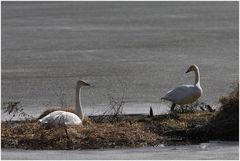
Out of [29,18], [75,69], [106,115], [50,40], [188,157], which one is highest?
[29,18]

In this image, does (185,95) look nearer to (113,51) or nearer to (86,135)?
(86,135)

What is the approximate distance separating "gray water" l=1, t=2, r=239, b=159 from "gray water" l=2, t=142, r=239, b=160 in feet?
0.04

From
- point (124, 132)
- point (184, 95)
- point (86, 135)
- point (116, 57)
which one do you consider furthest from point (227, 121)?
point (116, 57)

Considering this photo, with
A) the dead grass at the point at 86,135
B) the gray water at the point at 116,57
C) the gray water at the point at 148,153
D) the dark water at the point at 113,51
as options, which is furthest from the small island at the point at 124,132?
the dark water at the point at 113,51

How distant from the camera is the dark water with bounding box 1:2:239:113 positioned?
578 inches

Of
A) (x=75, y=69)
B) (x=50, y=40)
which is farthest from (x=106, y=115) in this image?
(x=50, y=40)

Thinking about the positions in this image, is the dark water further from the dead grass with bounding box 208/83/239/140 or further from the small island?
→ the dead grass with bounding box 208/83/239/140

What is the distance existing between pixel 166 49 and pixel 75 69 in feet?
11.2

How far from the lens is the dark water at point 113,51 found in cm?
1468

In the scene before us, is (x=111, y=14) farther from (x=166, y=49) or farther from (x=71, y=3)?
(x=166, y=49)

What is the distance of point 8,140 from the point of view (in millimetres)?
10422

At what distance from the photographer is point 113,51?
2016 centimetres

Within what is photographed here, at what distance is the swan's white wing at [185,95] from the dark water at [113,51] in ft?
2.69

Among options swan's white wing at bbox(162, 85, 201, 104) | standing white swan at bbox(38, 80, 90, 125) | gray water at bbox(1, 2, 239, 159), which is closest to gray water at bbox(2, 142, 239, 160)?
gray water at bbox(1, 2, 239, 159)
